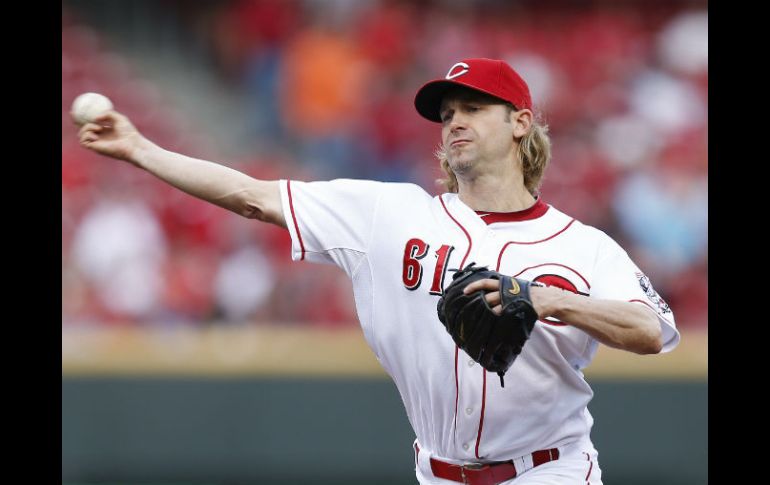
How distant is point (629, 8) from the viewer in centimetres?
1002

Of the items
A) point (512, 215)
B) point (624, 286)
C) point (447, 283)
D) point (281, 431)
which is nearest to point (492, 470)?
point (447, 283)

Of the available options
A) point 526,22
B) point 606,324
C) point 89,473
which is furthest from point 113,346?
point 526,22

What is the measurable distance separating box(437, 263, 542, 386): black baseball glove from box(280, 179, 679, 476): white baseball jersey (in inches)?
13.7

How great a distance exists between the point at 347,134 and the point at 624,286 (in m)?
5.89

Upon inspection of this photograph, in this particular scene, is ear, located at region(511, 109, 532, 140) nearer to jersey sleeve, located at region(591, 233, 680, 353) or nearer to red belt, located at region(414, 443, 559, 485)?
jersey sleeve, located at region(591, 233, 680, 353)

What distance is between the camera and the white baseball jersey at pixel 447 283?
131 inches

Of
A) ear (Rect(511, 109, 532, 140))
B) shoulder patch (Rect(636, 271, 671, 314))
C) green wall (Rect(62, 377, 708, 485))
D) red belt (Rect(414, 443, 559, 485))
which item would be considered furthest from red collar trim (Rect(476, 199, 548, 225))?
green wall (Rect(62, 377, 708, 485))

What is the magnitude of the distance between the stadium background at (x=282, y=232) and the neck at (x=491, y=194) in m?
2.89

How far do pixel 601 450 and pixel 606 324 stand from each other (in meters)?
3.45

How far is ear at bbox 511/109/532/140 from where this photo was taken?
12.1 ft

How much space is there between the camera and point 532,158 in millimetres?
3775

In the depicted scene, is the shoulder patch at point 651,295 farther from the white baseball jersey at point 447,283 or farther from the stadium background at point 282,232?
the stadium background at point 282,232

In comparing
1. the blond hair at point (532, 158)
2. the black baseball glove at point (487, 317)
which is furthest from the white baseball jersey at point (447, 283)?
the black baseball glove at point (487, 317)
